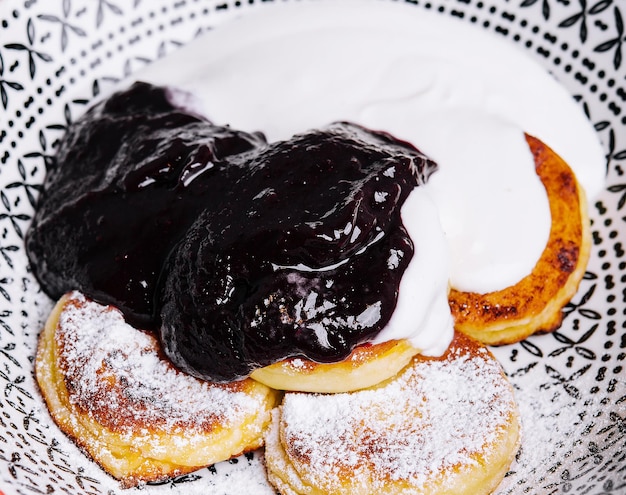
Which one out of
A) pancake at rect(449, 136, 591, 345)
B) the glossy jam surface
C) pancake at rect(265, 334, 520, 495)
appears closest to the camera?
pancake at rect(265, 334, 520, 495)

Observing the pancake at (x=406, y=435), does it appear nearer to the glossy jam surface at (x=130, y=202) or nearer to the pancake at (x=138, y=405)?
the pancake at (x=138, y=405)

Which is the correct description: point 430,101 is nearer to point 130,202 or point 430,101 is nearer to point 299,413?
point 130,202

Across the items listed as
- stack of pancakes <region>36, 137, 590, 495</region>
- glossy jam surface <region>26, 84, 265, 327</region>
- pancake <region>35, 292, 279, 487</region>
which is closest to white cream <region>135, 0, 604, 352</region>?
stack of pancakes <region>36, 137, 590, 495</region>

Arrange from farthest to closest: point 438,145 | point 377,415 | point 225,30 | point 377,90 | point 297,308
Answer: point 225,30
point 377,90
point 438,145
point 377,415
point 297,308

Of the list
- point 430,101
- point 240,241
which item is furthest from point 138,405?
point 430,101

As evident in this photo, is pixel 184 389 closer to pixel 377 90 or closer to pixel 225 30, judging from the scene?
pixel 377 90

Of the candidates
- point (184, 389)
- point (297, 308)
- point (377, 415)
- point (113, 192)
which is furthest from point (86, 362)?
point (377, 415)

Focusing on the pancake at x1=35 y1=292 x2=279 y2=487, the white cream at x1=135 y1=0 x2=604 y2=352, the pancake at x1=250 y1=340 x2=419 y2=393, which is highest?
the white cream at x1=135 y1=0 x2=604 y2=352

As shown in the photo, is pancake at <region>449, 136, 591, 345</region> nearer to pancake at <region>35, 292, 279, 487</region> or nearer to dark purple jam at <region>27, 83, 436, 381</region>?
dark purple jam at <region>27, 83, 436, 381</region>
